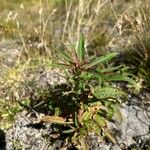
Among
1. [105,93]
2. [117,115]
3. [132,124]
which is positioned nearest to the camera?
[105,93]

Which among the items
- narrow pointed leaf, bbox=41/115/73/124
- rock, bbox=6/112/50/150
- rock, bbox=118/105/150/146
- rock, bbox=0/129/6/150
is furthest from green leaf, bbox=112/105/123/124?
rock, bbox=0/129/6/150

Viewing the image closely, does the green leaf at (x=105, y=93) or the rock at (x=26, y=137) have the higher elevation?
the green leaf at (x=105, y=93)

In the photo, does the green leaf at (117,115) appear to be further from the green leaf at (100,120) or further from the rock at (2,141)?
the rock at (2,141)

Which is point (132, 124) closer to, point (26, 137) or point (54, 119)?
point (54, 119)

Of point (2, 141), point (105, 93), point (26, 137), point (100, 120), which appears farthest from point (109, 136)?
point (2, 141)

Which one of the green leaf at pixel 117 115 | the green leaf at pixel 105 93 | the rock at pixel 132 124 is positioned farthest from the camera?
the rock at pixel 132 124

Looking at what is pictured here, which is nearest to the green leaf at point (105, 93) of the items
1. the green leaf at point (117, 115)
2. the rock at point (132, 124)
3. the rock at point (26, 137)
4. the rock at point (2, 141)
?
the green leaf at point (117, 115)

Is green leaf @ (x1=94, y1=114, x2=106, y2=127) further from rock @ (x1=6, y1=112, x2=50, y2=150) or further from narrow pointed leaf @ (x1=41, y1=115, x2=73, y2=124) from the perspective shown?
rock @ (x1=6, y1=112, x2=50, y2=150)

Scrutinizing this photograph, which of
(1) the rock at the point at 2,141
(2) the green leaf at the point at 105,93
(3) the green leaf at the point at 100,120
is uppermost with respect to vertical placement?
(2) the green leaf at the point at 105,93

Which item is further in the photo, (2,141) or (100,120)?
(2,141)

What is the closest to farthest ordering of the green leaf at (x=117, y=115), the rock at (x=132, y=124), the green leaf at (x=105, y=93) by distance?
the green leaf at (x=105, y=93)
the green leaf at (x=117, y=115)
the rock at (x=132, y=124)

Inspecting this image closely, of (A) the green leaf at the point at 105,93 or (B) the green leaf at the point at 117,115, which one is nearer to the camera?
(A) the green leaf at the point at 105,93

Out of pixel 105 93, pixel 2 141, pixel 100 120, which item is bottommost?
pixel 2 141
